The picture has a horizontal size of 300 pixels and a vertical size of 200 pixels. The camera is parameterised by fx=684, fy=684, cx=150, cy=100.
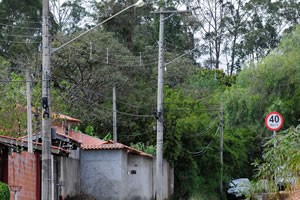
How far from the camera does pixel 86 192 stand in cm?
3203

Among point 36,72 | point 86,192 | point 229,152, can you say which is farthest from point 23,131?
point 229,152

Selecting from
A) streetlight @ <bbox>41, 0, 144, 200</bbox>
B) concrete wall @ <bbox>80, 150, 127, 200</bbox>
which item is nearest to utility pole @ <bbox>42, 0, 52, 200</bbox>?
streetlight @ <bbox>41, 0, 144, 200</bbox>

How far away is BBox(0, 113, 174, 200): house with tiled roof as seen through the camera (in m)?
23.0

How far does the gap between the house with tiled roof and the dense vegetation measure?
2.28m

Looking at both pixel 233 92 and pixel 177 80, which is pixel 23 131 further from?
pixel 177 80

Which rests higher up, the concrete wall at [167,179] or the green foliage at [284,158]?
the green foliage at [284,158]

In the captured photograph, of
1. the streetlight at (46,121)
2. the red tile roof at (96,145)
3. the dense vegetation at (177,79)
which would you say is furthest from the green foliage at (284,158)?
the red tile roof at (96,145)

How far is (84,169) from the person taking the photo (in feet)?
107

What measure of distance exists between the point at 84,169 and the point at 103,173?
1.01 meters

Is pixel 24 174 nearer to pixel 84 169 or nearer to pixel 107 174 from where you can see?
pixel 107 174

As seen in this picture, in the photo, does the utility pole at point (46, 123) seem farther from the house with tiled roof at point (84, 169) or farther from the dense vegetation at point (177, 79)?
the dense vegetation at point (177, 79)

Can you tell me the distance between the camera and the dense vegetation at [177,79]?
32656 mm

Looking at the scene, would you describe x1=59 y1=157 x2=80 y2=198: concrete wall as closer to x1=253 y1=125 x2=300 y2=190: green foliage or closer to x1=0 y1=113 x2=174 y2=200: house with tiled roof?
x1=0 y1=113 x2=174 y2=200: house with tiled roof

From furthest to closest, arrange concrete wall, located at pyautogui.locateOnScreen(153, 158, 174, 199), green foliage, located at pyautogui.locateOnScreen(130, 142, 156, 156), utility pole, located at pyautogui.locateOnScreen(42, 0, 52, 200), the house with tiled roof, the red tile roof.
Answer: green foliage, located at pyautogui.locateOnScreen(130, 142, 156, 156) < concrete wall, located at pyautogui.locateOnScreen(153, 158, 174, 199) < the red tile roof < the house with tiled roof < utility pole, located at pyautogui.locateOnScreen(42, 0, 52, 200)
